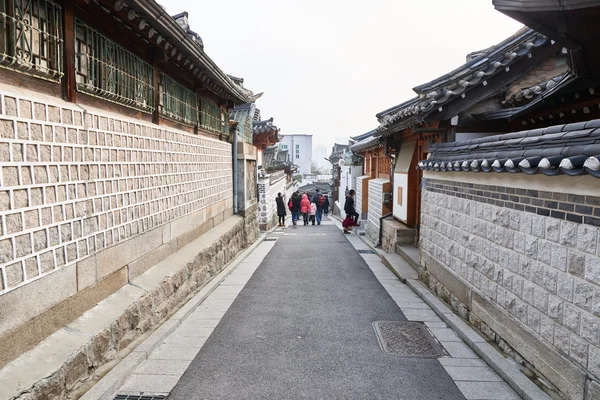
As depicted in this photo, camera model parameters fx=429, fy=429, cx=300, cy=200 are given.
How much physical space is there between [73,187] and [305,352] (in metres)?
4.02

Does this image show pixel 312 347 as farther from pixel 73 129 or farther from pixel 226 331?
pixel 73 129

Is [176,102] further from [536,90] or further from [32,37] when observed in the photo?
[536,90]

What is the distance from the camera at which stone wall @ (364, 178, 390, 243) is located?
57.4ft

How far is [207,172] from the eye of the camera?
40.5ft

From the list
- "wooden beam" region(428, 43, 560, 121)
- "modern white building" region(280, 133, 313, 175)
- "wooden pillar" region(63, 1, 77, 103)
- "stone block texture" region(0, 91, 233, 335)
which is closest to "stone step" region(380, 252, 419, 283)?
"wooden beam" region(428, 43, 560, 121)

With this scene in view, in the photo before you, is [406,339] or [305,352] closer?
[305,352]

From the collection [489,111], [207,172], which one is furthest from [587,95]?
[207,172]

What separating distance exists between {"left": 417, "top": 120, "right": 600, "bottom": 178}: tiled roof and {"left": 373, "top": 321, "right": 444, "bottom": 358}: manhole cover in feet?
9.63

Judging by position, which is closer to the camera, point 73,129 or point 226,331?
point 73,129

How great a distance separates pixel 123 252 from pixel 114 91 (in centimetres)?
258

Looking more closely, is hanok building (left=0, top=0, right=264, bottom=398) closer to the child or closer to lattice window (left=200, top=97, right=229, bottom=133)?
lattice window (left=200, top=97, right=229, bottom=133)

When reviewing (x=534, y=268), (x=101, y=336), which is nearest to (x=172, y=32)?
(x=101, y=336)

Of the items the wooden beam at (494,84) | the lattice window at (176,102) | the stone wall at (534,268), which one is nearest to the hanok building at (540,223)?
the stone wall at (534,268)

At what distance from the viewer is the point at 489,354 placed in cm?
619
